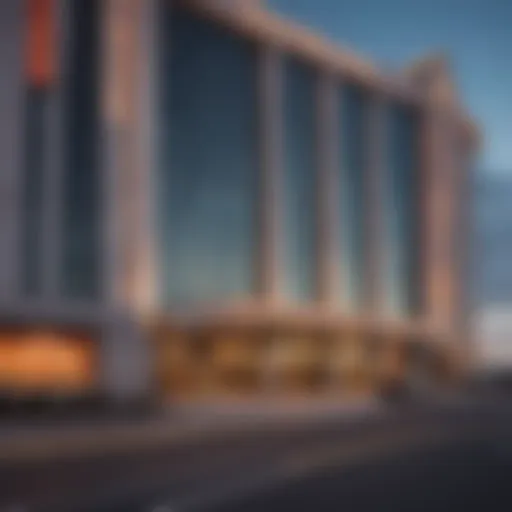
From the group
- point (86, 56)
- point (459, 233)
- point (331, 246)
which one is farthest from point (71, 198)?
point (459, 233)

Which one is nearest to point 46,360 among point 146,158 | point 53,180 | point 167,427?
point 53,180

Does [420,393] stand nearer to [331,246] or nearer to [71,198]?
[331,246]

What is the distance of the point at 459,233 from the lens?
140ft

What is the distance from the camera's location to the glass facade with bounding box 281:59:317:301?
35594mm

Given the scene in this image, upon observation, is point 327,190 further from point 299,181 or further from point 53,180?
point 53,180

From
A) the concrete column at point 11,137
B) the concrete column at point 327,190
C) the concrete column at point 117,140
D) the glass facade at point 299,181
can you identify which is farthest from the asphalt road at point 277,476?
the concrete column at point 327,190

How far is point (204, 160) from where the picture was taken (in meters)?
31.6

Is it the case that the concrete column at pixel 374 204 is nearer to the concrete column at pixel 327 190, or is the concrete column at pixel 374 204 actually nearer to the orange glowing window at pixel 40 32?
the concrete column at pixel 327 190

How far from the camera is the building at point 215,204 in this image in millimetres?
26922

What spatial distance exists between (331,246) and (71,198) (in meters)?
13.4

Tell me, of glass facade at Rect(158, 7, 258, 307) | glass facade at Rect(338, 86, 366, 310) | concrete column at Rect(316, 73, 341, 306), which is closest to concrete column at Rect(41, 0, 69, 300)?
glass facade at Rect(158, 7, 258, 307)

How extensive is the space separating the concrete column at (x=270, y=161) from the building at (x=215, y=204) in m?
0.09

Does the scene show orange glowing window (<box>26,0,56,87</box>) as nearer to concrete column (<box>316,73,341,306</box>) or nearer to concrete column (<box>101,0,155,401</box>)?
concrete column (<box>101,0,155,401</box>)

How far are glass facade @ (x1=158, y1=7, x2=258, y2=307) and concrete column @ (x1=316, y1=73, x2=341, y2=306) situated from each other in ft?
12.7
